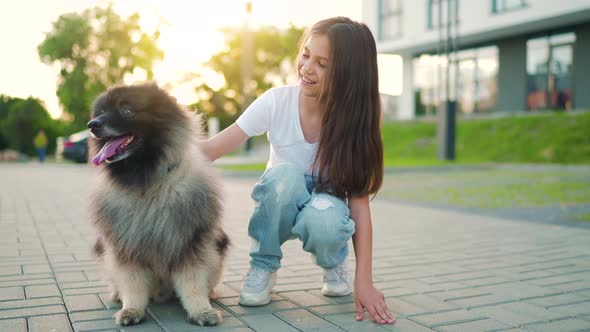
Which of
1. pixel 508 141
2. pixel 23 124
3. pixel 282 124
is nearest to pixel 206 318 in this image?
pixel 282 124

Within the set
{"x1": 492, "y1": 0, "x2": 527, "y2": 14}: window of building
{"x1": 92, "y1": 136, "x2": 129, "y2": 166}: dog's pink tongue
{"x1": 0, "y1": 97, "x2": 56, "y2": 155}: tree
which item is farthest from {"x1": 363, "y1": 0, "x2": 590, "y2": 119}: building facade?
{"x1": 0, "y1": 97, "x2": 56, "y2": 155}: tree

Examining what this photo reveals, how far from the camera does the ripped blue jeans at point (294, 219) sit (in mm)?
2787

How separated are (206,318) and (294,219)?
0.70 metres

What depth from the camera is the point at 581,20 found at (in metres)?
18.7

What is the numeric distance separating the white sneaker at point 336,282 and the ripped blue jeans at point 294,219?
0.11m

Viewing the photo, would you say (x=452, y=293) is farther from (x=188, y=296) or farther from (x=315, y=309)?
(x=188, y=296)

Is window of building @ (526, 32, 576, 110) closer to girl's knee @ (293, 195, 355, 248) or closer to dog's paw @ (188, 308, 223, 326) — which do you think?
girl's knee @ (293, 195, 355, 248)

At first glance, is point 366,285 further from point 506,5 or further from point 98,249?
point 506,5

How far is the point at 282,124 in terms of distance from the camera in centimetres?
308

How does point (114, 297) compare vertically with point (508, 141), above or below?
below

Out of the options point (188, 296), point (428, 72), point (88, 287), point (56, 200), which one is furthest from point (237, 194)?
point (428, 72)

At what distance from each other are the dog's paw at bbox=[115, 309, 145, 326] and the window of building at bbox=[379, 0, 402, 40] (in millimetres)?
23232

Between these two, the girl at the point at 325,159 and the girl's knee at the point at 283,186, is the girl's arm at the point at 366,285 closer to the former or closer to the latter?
the girl at the point at 325,159

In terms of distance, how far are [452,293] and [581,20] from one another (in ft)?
61.5
